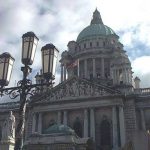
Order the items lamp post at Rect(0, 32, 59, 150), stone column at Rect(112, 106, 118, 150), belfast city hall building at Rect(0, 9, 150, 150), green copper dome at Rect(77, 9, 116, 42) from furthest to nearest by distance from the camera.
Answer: green copper dome at Rect(77, 9, 116, 42), belfast city hall building at Rect(0, 9, 150, 150), stone column at Rect(112, 106, 118, 150), lamp post at Rect(0, 32, 59, 150)

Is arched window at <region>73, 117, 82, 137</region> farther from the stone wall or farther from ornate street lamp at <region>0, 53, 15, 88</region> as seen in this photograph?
ornate street lamp at <region>0, 53, 15, 88</region>

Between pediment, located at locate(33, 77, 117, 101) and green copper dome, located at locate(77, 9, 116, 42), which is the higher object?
green copper dome, located at locate(77, 9, 116, 42)

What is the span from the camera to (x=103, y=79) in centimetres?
6744

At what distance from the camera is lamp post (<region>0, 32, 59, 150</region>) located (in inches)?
464

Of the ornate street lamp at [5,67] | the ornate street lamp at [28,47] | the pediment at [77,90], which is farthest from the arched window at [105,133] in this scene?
the ornate street lamp at [28,47]

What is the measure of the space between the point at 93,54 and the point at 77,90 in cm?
2123

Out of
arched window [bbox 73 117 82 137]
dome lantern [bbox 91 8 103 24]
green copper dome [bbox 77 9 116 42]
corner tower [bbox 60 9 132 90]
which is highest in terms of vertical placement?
dome lantern [bbox 91 8 103 24]

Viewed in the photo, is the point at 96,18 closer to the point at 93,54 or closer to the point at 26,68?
the point at 93,54

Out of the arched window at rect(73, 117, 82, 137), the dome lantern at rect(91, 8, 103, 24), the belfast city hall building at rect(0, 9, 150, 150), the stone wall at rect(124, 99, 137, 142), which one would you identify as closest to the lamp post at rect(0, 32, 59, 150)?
the belfast city hall building at rect(0, 9, 150, 150)

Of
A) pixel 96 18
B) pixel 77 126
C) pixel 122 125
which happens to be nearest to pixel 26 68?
pixel 122 125

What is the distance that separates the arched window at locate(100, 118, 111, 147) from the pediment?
4.50 m

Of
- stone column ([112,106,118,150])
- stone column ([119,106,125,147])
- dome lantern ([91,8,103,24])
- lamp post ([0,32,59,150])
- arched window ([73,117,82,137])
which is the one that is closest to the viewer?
lamp post ([0,32,59,150])

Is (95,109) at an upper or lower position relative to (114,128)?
upper

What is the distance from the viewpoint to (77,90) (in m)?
52.3
